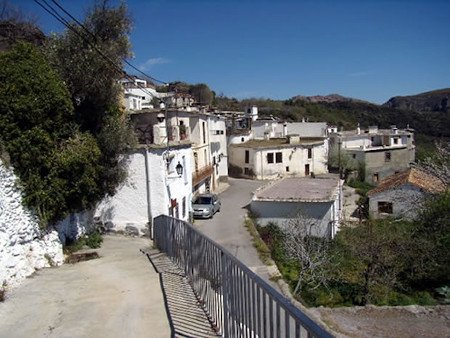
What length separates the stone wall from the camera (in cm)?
891

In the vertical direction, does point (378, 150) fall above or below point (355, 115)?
below

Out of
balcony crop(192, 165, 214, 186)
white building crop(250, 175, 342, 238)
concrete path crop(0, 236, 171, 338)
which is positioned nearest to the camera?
concrete path crop(0, 236, 171, 338)

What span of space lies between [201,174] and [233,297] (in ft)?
78.5

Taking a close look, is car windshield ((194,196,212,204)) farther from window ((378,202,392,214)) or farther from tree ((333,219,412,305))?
window ((378,202,392,214))

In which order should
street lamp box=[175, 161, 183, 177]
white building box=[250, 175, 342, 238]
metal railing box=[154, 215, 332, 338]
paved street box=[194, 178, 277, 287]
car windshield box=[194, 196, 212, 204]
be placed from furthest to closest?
car windshield box=[194, 196, 212, 204]
white building box=[250, 175, 342, 238]
street lamp box=[175, 161, 183, 177]
paved street box=[194, 178, 277, 287]
metal railing box=[154, 215, 332, 338]

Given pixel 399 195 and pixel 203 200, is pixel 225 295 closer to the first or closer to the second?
pixel 203 200

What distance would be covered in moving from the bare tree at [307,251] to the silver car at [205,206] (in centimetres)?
456

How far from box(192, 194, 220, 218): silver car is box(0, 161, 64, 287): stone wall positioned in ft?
42.9

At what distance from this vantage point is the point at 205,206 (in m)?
24.2

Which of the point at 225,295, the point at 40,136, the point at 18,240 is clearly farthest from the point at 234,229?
the point at 225,295

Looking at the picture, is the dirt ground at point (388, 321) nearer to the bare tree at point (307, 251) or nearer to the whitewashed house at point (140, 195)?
the bare tree at point (307, 251)

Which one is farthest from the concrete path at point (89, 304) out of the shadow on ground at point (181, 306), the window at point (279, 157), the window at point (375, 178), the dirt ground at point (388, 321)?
the window at point (375, 178)

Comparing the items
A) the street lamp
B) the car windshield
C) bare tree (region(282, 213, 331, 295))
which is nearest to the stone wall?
the street lamp

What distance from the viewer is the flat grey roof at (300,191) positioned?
76.5 ft
